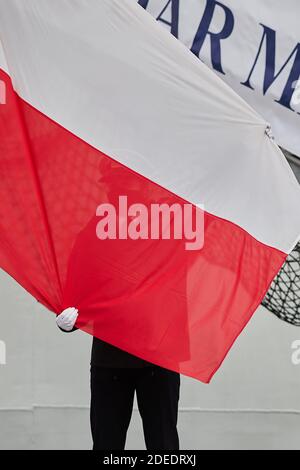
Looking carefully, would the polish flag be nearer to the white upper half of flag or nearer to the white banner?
the white upper half of flag

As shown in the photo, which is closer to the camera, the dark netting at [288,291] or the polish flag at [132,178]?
the polish flag at [132,178]

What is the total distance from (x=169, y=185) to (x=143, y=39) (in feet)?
1.69

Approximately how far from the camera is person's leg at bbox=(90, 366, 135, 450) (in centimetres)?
407

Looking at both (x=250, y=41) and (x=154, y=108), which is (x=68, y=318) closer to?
(x=154, y=108)

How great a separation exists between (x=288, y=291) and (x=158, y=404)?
67 cm

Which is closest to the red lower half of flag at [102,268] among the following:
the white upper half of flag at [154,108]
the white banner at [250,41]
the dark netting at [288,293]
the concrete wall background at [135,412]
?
the white upper half of flag at [154,108]

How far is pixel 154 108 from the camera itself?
3.74 metres

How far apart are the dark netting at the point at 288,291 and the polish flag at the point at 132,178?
1.13 feet

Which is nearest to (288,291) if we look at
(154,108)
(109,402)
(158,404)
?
(158,404)

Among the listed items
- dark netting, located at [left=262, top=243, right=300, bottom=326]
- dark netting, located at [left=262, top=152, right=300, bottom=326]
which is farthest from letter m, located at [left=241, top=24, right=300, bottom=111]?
dark netting, located at [left=262, top=243, right=300, bottom=326]

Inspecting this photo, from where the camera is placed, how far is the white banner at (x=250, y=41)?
4059mm

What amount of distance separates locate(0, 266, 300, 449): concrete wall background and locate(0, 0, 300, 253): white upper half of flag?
138 centimetres

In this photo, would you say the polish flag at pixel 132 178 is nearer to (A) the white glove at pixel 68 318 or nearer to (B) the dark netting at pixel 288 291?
(A) the white glove at pixel 68 318

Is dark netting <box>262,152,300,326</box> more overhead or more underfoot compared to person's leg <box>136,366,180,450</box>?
more overhead
